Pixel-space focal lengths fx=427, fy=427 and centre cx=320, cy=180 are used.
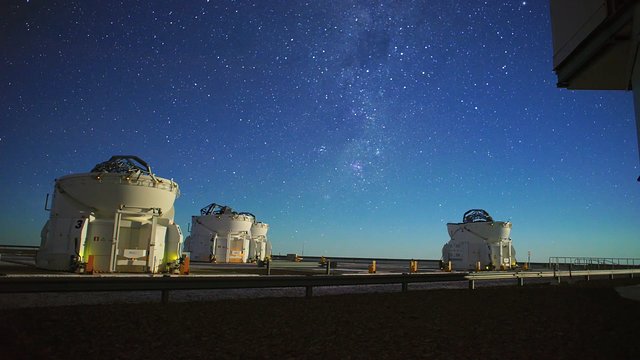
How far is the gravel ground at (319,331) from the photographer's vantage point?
16.5 ft

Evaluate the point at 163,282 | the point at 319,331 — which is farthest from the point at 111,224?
the point at 319,331

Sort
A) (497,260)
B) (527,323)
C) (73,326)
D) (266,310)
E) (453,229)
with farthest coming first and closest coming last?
(453,229), (497,260), (266,310), (527,323), (73,326)

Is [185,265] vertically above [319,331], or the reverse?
[185,265]

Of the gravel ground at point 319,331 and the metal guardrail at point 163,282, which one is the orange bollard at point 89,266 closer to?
the metal guardrail at point 163,282

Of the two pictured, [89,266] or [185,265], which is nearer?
[89,266]

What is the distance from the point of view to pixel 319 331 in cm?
649

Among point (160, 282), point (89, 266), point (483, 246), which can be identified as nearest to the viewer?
point (160, 282)

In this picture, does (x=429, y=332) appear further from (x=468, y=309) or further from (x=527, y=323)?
(x=468, y=309)

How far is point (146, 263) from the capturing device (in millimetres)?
19531

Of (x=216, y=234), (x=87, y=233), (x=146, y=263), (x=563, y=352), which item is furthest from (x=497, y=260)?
(x=563, y=352)

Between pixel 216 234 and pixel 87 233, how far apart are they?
25163 millimetres

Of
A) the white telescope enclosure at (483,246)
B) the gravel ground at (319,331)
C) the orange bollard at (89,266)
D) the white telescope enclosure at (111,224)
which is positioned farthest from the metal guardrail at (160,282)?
the white telescope enclosure at (483,246)

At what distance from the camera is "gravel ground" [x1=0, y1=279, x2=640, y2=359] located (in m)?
5.03

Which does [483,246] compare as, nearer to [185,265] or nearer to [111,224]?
[185,265]
